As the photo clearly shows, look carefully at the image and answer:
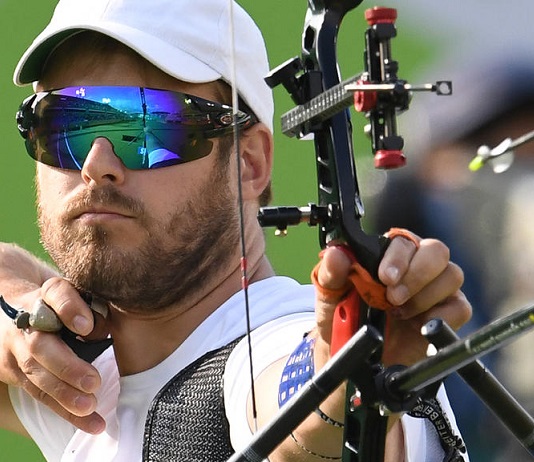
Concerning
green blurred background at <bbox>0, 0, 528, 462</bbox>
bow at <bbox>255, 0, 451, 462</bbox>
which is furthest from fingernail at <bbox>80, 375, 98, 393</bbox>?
bow at <bbox>255, 0, 451, 462</bbox>

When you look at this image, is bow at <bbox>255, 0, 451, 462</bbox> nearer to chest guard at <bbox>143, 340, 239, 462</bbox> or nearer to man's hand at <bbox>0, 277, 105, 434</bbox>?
chest guard at <bbox>143, 340, 239, 462</bbox>

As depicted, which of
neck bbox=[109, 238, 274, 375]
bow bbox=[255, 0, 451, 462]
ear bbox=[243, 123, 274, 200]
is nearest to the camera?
bow bbox=[255, 0, 451, 462]

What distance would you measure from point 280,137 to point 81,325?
120 centimetres

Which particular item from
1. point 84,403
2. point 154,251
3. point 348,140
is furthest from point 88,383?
point 348,140

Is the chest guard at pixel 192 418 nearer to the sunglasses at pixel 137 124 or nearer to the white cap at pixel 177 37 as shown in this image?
the sunglasses at pixel 137 124

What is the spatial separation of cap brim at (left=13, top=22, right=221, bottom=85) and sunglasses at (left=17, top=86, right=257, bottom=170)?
5 cm

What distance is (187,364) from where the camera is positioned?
2572mm

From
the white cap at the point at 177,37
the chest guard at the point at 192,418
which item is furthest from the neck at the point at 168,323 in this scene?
the white cap at the point at 177,37

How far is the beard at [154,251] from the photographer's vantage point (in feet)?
8.69

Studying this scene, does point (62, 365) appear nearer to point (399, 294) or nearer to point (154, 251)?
point (154, 251)

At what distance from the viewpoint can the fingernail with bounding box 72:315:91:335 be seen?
A: 2.66 m

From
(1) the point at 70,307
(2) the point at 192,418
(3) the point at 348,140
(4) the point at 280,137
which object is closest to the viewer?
(3) the point at 348,140

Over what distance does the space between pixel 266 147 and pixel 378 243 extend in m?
1.22

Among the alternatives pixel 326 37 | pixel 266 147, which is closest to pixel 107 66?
pixel 266 147
